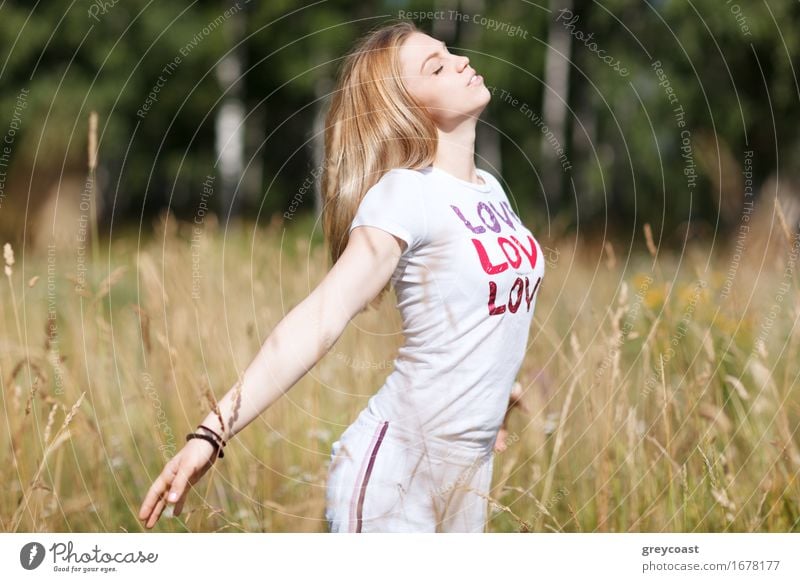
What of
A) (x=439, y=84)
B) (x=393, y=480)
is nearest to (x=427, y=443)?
(x=393, y=480)

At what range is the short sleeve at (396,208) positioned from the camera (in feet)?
4.40

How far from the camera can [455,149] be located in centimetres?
149

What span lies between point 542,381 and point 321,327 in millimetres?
1185

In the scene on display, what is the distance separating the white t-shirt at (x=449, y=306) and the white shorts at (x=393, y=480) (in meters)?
0.03

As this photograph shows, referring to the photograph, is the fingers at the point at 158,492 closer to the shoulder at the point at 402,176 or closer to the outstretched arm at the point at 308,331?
the outstretched arm at the point at 308,331

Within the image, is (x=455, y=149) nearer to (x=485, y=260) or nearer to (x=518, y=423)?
(x=485, y=260)

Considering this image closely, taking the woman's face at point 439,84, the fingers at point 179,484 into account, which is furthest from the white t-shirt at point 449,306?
the fingers at point 179,484

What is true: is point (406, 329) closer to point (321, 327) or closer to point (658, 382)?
point (321, 327)

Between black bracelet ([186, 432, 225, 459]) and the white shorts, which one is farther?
the white shorts

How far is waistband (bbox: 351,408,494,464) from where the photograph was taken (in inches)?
55.6

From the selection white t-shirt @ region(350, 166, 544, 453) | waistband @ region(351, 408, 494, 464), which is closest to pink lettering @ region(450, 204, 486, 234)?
white t-shirt @ region(350, 166, 544, 453)

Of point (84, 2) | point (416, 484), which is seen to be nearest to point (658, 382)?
point (416, 484)

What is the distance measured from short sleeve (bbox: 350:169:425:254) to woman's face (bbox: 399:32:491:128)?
6.4 inches

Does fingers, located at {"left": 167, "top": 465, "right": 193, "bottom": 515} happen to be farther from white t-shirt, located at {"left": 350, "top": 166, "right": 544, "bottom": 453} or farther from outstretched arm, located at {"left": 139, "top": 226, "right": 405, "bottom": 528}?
white t-shirt, located at {"left": 350, "top": 166, "right": 544, "bottom": 453}
